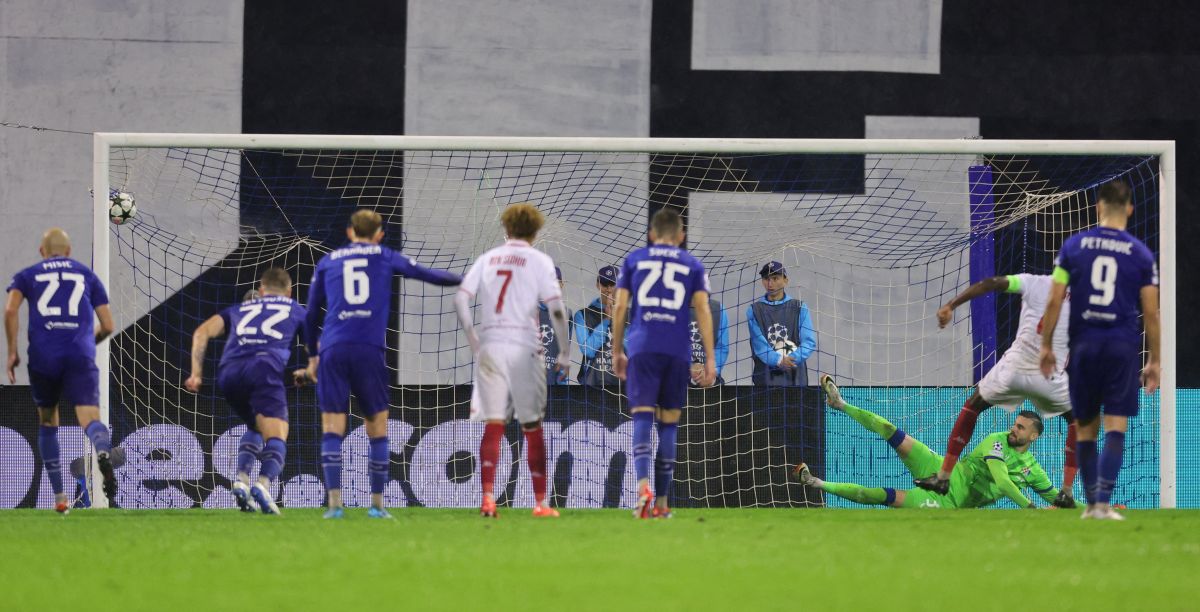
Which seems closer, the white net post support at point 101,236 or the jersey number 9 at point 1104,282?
the jersey number 9 at point 1104,282

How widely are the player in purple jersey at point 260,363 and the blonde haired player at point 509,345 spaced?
1.91 m

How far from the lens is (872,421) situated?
1059 cm

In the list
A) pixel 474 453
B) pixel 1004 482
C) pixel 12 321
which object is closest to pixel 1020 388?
pixel 1004 482

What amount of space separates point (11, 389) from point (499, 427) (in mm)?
5532

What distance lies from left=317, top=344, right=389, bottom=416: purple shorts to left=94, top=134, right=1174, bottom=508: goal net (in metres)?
3.10

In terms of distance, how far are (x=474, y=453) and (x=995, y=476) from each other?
3.98 meters

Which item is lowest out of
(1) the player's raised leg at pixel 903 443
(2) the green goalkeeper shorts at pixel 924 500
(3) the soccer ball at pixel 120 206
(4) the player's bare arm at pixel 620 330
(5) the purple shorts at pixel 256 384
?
(2) the green goalkeeper shorts at pixel 924 500

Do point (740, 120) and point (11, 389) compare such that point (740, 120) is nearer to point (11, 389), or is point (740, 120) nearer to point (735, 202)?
point (735, 202)

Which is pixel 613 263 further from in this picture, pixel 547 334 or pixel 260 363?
pixel 260 363

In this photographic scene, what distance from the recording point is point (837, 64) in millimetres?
14133

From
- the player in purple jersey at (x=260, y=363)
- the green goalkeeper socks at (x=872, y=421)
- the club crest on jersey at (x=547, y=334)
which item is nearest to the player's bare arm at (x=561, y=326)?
the player in purple jersey at (x=260, y=363)

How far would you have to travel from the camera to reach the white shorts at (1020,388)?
902cm

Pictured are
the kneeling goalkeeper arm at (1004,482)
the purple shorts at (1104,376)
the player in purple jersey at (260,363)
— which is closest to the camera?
the purple shorts at (1104,376)

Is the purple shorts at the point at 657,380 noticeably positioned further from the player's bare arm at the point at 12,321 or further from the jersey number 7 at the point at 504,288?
the player's bare arm at the point at 12,321
